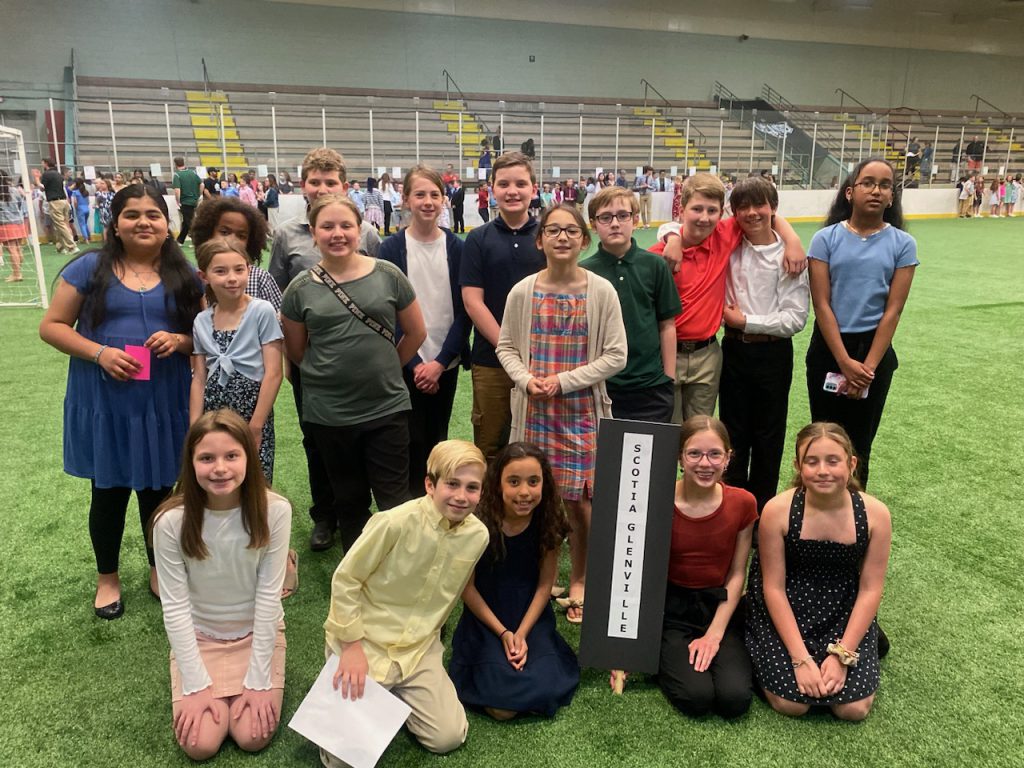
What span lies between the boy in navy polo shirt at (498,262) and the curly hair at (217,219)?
88 cm

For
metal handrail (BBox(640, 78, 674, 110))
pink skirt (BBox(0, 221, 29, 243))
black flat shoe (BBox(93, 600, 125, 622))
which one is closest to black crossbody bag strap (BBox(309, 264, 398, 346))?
black flat shoe (BBox(93, 600, 125, 622))

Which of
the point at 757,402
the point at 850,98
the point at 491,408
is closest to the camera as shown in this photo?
the point at 491,408

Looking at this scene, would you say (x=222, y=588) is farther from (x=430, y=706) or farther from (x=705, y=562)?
(x=705, y=562)

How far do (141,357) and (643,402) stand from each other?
6.27ft

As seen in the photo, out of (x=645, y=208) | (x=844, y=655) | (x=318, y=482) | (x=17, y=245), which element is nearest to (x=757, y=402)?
(x=844, y=655)

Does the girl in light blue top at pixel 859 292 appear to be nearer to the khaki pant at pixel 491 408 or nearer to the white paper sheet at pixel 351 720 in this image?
the khaki pant at pixel 491 408

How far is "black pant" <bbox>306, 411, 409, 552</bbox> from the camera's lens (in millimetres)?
2834

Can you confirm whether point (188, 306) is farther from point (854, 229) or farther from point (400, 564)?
point (854, 229)

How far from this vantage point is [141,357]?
8.91 ft

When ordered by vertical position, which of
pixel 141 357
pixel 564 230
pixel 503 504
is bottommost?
pixel 503 504

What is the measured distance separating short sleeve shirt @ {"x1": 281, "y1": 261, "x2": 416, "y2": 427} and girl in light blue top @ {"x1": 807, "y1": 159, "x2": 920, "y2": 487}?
69.0 inches

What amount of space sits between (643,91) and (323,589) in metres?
26.5

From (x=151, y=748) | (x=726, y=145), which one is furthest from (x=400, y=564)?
(x=726, y=145)

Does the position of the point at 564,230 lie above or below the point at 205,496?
above
